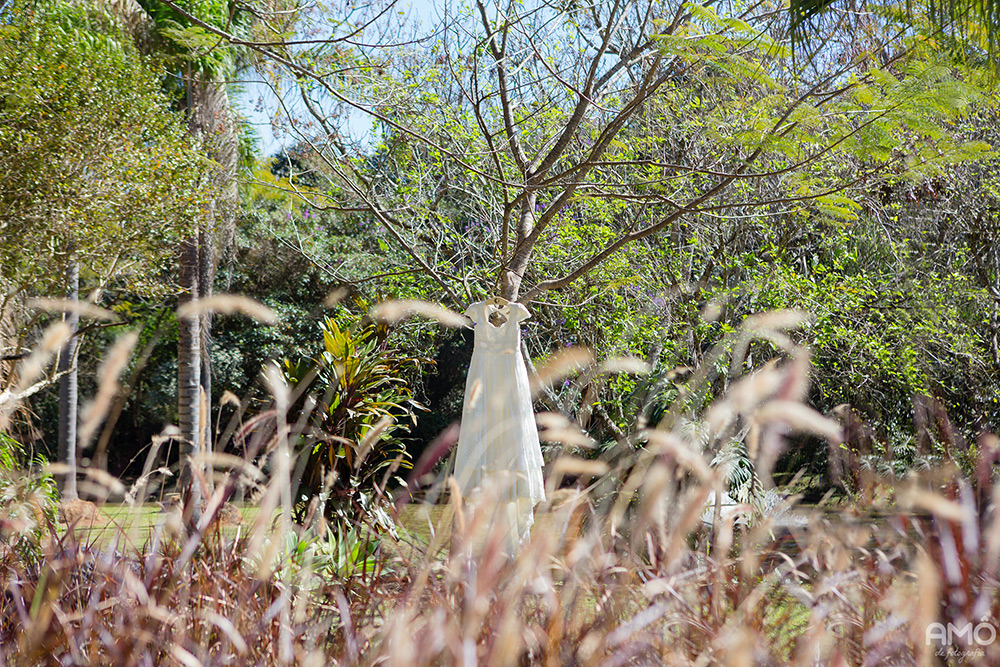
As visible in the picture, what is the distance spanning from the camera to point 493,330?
5012 mm

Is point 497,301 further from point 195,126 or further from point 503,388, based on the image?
point 195,126

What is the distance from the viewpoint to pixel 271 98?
6.26 meters

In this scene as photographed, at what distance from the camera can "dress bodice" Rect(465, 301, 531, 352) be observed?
4.96 m

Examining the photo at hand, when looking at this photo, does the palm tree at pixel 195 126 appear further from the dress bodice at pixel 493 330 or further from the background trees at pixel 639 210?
the dress bodice at pixel 493 330

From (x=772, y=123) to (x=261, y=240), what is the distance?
11301 millimetres

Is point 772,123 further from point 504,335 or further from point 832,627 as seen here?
point 832,627

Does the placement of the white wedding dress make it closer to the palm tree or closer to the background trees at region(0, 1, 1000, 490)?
the background trees at region(0, 1, 1000, 490)

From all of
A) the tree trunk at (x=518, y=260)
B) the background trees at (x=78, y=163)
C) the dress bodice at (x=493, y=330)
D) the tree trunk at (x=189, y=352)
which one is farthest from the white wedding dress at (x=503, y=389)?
the tree trunk at (x=189, y=352)

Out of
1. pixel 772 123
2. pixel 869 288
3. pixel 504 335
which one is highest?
pixel 772 123

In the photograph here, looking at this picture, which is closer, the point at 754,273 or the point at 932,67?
the point at 932,67

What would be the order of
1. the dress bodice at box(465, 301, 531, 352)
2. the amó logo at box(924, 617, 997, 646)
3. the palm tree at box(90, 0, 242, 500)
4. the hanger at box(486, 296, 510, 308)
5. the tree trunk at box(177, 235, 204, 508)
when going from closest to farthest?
the amó logo at box(924, 617, 997, 646) → the hanger at box(486, 296, 510, 308) → the dress bodice at box(465, 301, 531, 352) → the palm tree at box(90, 0, 242, 500) → the tree trunk at box(177, 235, 204, 508)

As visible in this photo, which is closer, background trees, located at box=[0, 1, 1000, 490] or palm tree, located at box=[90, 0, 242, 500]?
background trees, located at box=[0, 1, 1000, 490]

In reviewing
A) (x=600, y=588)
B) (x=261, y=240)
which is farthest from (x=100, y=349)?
(x=600, y=588)

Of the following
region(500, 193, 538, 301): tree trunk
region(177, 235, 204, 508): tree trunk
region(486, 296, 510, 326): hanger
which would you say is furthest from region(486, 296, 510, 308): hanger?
region(177, 235, 204, 508): tree trunk
